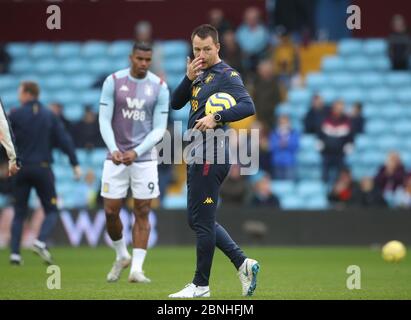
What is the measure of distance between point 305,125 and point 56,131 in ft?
29.0

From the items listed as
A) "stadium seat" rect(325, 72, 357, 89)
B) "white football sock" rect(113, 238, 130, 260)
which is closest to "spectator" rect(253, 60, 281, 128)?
"stadium seat" rect(325, 72, 357, 89)

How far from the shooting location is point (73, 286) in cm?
1087

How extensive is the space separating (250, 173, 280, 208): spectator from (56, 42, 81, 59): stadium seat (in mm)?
8422

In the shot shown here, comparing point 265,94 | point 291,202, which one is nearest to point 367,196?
point 291,202

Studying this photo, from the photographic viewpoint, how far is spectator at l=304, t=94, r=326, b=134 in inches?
875

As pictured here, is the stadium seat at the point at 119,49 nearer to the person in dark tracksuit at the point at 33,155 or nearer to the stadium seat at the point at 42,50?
the stadium seat at the point at 42,50

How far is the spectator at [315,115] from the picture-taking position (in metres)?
22.2

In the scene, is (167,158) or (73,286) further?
(167,158)

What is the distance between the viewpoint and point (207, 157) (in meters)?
9.52

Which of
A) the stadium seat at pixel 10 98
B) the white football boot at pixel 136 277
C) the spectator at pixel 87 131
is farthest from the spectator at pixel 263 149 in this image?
the white football boot at pixel 136 277

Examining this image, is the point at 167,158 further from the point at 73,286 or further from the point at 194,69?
the point at 194,69

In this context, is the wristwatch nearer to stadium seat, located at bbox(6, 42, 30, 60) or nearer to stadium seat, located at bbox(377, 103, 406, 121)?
stadium seat, located at bbox(377, 103, 406, 121)

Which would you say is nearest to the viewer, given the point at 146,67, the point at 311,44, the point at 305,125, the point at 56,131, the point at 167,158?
the point at 146,67
